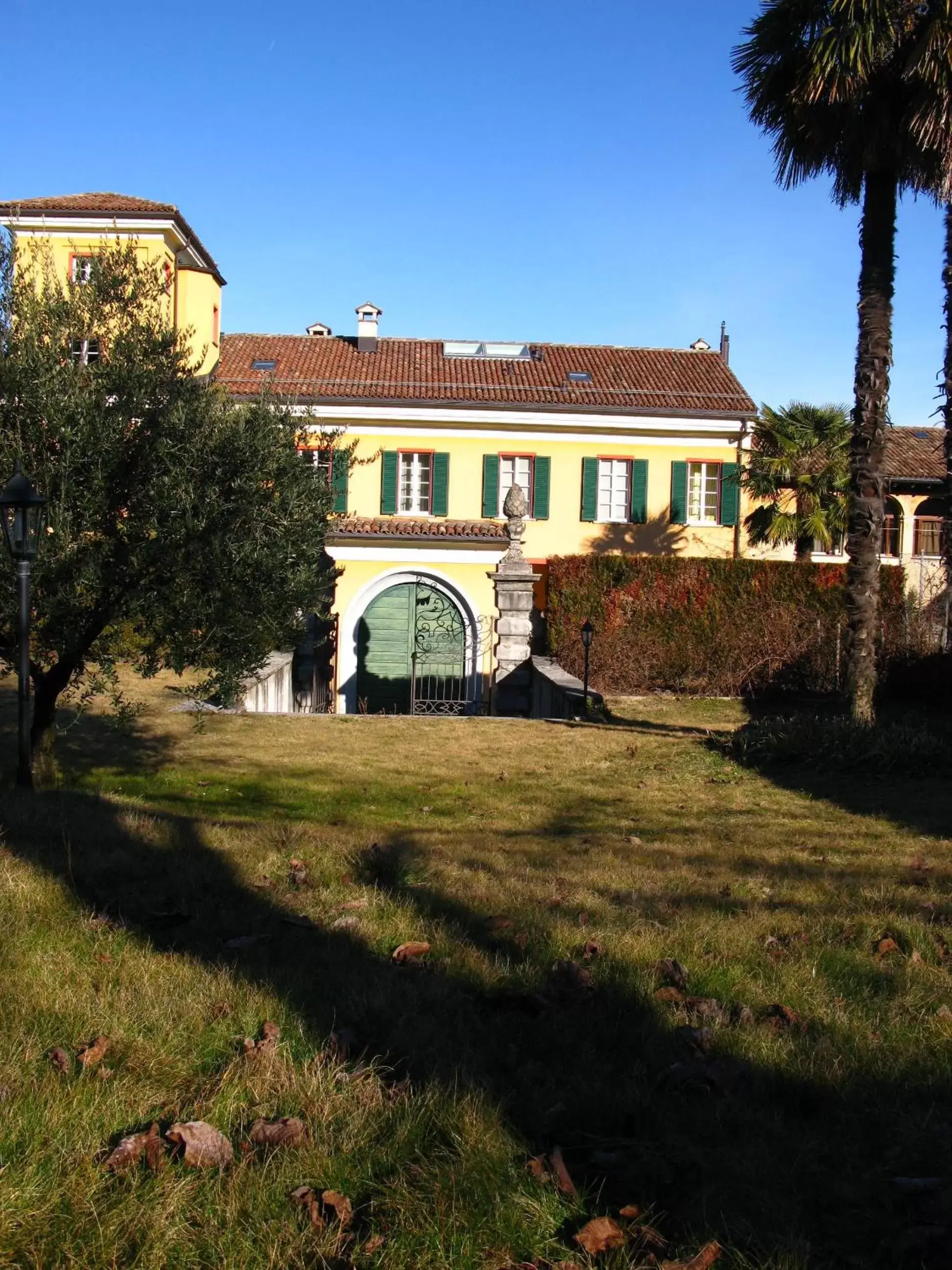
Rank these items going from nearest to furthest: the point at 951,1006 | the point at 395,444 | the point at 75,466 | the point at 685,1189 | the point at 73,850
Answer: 1. the point at 685,1189
2. the point at 951,1006
3. the point at 73,850
4. the point at 75,466
5. the point at 395,444

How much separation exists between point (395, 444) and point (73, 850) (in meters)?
25.4

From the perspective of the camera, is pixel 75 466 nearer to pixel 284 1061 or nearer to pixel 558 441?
pixel 284 1061

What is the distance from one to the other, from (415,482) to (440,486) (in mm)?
746

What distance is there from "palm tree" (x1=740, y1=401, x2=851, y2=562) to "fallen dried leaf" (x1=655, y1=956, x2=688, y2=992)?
22.8m

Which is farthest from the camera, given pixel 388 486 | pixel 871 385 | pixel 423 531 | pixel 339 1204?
pixel 388 486

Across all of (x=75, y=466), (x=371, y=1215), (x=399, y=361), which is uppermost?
(x=399, y=361)

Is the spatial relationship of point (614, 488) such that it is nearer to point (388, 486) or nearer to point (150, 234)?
point (388, 486)

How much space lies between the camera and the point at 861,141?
12.0m

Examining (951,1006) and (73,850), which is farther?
(73,850)

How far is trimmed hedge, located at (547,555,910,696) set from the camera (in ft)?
70.8

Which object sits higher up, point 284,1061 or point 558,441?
point 558,441

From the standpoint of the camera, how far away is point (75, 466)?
7621 millimetres

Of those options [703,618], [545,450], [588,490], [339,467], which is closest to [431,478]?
[545,450]

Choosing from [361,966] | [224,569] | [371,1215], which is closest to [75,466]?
[224,569]
